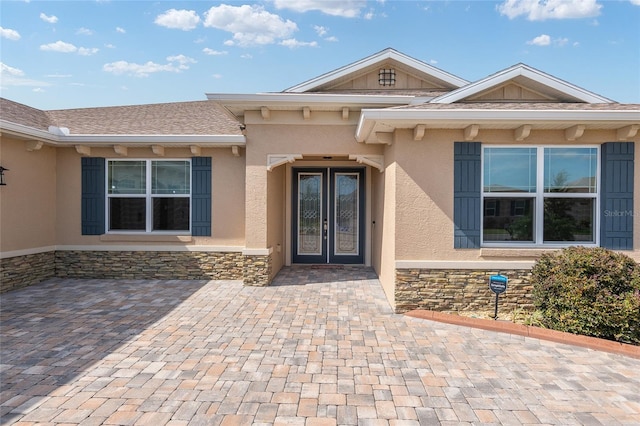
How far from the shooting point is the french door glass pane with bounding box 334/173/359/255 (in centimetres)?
991

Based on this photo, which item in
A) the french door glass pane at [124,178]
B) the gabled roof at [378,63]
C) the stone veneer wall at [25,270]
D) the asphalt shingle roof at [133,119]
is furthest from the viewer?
the french door glass pane at [124,178]

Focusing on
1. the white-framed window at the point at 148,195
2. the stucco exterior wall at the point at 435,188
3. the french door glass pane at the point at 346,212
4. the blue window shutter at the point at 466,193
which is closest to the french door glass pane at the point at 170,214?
the white-framed window at the point at 148,195

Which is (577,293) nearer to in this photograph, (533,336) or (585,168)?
(533,336)

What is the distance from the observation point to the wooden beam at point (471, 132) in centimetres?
568

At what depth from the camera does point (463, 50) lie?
9344 millimetres

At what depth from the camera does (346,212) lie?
9930mm

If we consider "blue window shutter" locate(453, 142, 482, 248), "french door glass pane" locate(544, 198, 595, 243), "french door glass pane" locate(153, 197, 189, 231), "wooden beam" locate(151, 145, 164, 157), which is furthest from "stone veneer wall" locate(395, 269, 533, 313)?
"wooden beam" locate(151, 145, 164, 157)

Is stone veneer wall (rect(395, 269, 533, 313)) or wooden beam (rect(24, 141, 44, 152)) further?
wooden beam (rect(24, 141, 44, 152))

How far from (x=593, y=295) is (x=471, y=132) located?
2981mm

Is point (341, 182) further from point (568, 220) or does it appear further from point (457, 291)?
point (568, 220)

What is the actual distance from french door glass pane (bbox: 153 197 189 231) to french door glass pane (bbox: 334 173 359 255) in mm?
4119

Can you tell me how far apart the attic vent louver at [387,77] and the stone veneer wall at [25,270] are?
31.0 feet

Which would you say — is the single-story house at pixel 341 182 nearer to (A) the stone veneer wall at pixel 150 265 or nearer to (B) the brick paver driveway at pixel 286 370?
(A) the stone veneer wall at pixel 150 265

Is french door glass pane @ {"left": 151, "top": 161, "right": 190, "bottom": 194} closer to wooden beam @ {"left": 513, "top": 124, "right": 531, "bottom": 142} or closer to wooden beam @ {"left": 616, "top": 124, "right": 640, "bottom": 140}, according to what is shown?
wooden beam @ {"left": 513, "top": 124, "right": 531, "bottom": 142}
